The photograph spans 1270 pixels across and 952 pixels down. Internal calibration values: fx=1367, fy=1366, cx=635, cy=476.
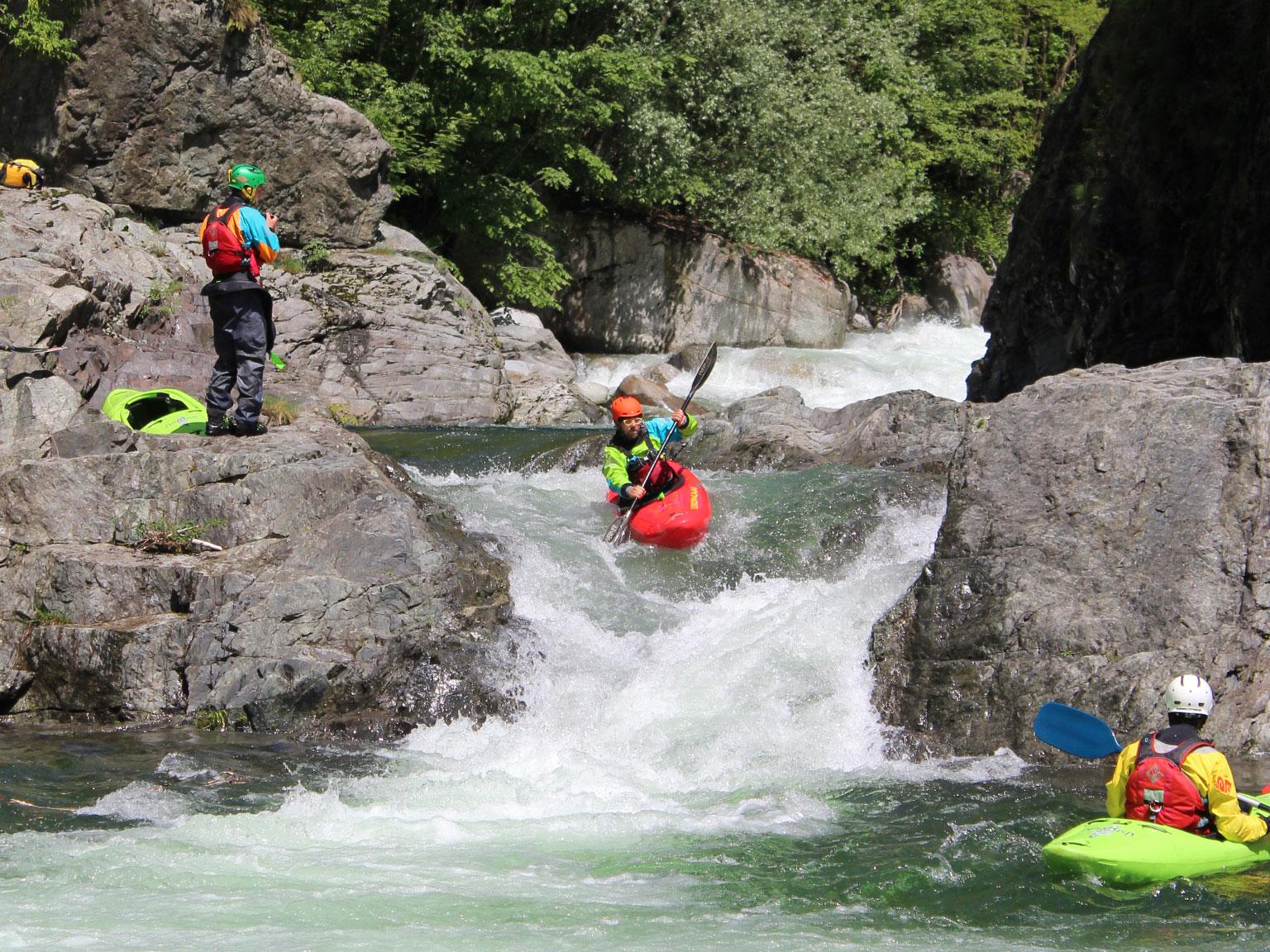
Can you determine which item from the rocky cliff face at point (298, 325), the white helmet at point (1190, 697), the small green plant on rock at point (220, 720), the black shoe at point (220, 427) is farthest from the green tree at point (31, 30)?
the white helmet at point (1190, 697)

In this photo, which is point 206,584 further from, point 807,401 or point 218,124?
point 807,401

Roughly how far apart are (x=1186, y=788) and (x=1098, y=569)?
1881mm

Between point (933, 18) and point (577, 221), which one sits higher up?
point (933, 18)

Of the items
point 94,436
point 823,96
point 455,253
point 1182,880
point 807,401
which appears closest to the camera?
point 1182,880

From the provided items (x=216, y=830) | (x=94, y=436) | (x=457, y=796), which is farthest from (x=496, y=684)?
(x=94, y=436)

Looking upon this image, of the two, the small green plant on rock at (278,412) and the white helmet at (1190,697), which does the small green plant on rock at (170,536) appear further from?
the white helmet at (1190,697)

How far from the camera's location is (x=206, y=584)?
7.37 meters

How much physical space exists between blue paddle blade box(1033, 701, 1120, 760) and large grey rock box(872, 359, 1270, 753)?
73 cm

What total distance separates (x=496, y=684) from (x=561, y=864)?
228 centimetres

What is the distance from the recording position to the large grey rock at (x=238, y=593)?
711 centimetres

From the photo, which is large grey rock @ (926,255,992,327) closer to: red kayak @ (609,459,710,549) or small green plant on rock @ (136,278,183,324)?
small green plant on rock @ (136,278,183,324)

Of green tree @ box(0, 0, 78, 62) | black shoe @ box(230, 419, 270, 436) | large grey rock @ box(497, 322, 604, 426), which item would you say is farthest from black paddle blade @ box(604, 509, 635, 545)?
green tree @ box(0, 0, 78, 62)

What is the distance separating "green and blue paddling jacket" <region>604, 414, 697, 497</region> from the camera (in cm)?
970

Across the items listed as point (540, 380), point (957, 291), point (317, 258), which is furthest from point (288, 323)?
point (957, 291)
